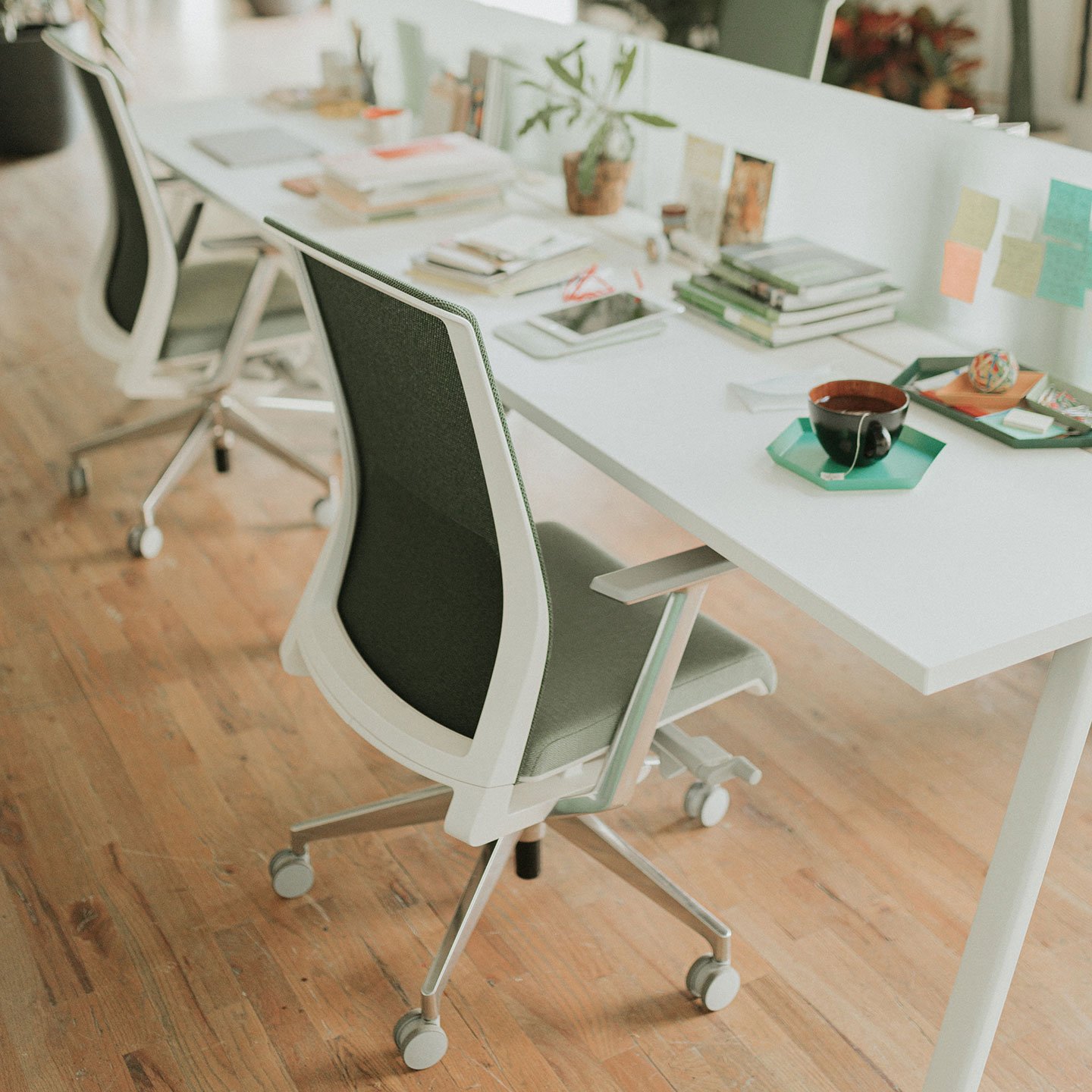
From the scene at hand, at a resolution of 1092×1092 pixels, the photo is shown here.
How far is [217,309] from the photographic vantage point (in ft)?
8.85

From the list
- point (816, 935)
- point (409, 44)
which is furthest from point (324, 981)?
point (409, 44)

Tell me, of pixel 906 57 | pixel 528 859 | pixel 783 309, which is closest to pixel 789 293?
pixel 783 309

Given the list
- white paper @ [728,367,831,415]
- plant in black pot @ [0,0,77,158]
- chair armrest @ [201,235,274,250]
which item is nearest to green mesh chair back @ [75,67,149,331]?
chair armrest @ [201,235,274,250]

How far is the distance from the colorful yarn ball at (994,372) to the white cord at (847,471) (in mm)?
339

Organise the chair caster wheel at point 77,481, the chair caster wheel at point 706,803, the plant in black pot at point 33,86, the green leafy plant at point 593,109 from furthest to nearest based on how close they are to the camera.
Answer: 1. the plant in black pot at point 33,86
2. the chair caster wheel at point 77,481
3. the green leafy plant at point 593,109
4. the chair caster wheel at point 706,803

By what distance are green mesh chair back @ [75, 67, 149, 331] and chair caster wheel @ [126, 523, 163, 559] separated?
1.45ft

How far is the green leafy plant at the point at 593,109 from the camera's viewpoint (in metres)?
2.54

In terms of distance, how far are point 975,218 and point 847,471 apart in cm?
67

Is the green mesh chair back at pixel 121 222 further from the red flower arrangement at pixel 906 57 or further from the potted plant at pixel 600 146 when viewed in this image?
the red flower arrangement at pixel 906 57

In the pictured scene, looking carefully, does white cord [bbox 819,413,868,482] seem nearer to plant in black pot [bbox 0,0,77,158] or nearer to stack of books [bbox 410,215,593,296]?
stack of books [bbox 410,215,593,296]

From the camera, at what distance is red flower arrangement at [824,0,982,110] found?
4520 millimetres

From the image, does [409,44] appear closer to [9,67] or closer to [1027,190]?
[1027,190]

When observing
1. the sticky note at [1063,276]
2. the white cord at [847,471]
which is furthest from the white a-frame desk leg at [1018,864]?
the sticky note at [1063,276]

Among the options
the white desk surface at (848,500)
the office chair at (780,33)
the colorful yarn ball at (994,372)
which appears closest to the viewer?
the white desk surface at (848,500)
